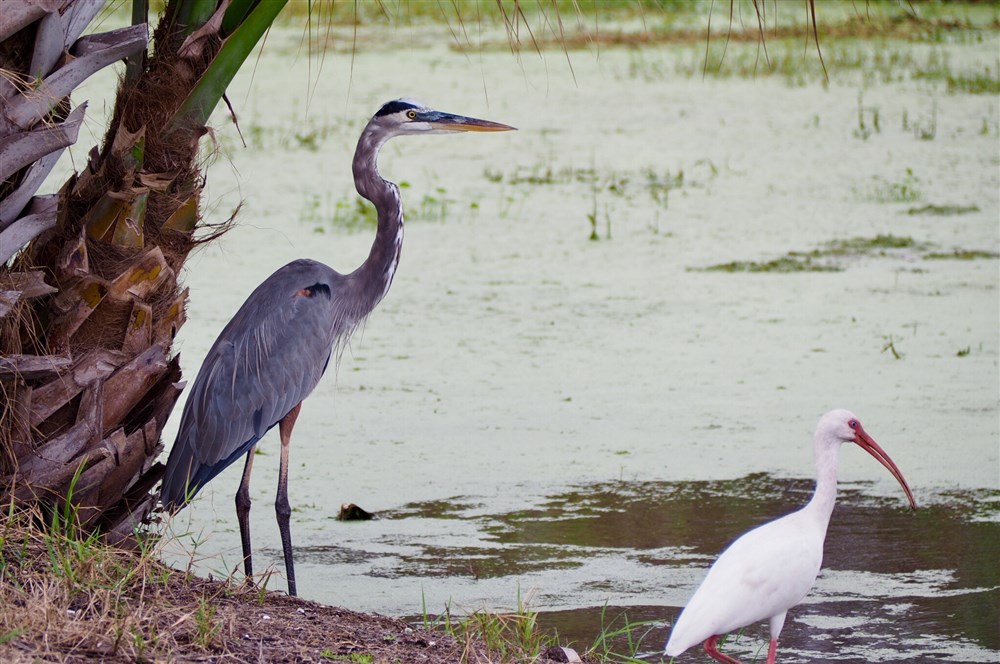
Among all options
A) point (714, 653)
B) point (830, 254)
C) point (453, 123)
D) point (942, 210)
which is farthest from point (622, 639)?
point (942, 210)

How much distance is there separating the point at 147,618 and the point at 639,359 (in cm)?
319

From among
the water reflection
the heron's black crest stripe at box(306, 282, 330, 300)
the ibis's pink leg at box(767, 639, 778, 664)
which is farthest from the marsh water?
the heron's black crest stripe at box(306, 282, 330, 300)

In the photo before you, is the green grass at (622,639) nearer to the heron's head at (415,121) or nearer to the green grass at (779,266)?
the heron's head at (415,121)

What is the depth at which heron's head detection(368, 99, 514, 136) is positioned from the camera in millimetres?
3789

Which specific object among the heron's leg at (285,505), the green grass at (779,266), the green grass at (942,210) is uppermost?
the green grass at (942,210)

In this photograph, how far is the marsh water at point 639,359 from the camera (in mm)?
3680

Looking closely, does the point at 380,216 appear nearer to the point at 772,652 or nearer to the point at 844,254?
the point at 772,652

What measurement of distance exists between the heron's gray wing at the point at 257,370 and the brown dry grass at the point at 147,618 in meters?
0.47

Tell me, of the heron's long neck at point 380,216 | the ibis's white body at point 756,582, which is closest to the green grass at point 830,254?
the heron's long neck at point 380,216

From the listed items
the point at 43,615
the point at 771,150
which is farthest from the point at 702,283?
the point at 43,615

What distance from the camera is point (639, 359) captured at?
5.48 metres

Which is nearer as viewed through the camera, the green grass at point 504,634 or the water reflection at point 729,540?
the green grass at point 504,634

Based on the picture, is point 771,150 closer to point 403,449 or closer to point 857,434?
point 403,449

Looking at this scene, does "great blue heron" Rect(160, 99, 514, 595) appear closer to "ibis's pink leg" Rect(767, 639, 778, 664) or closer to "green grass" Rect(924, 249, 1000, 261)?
"ibis's pink leg" Rect(767, 639, 778, 664)
